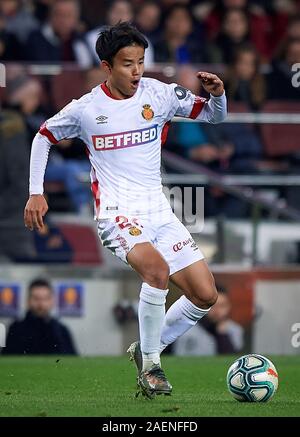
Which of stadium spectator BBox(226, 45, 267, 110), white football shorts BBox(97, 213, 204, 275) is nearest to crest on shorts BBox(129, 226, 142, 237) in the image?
white football shorts BBox(97, 213, 204, 275)

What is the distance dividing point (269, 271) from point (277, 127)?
6.67 feet

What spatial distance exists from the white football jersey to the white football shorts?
0.29 feet

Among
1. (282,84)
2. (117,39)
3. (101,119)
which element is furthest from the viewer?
(282,84)

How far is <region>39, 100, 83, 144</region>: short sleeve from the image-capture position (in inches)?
326

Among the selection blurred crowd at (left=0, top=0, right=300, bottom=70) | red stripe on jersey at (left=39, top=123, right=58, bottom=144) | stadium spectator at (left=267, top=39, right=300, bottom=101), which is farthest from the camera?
blurred crowd at (left=0, top=0, right=300, bottom=70)

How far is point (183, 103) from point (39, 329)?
502 cm

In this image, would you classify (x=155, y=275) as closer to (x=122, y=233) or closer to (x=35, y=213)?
(x=122, y=233)

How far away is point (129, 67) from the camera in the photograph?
26.7ft

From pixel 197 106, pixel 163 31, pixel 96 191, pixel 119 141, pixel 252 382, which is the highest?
pixel 163 31

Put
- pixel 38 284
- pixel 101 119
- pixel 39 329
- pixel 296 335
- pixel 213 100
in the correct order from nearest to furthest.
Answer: pixel 101 119, pixel 213 100, pixel 39 329, pixel 38 284, pixel 296 335

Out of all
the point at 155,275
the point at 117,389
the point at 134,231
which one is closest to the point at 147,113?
the point at 134,231

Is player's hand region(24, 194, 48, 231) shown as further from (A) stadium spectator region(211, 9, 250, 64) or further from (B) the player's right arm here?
(A) stadium spectator region(211, 9, 250, 64)

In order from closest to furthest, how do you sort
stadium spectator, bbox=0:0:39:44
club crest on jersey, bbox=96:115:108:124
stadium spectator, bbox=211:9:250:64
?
club crest on jersey, bbox=96:115:108:124 → stadium spectator, bbox=0:0:39:44 → stadium spectator, bbox=211:9:250:64

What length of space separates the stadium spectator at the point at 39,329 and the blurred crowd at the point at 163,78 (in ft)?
1.76
